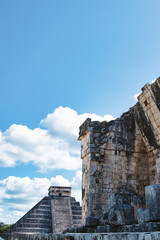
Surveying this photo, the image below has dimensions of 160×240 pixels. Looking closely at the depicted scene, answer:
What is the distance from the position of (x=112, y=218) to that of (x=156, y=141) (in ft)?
14.5

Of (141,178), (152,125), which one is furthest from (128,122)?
(141,178)

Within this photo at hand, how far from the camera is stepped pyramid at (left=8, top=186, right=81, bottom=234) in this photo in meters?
16.8

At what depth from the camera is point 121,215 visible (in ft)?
14.1

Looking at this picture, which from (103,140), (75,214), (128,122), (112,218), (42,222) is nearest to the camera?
(112,218)

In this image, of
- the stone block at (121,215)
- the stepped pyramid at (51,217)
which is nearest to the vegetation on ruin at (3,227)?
the stepped pyramid at (51,217)

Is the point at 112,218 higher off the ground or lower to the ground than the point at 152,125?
lower

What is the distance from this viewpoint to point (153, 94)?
26.0 ft

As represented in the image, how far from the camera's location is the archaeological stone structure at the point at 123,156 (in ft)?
25.8

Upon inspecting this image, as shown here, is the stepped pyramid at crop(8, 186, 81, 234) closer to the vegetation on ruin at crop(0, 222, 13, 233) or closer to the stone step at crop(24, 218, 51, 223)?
the stone step at crop(24, 218, 51, 223)

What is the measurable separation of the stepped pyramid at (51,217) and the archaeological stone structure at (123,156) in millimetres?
10015

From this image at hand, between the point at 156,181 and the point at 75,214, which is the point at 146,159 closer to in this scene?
the point at 156,181

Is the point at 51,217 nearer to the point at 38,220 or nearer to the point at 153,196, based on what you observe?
the point at 38,220

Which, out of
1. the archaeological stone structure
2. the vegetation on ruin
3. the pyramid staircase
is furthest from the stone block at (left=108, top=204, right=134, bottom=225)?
the vegetation on ruin

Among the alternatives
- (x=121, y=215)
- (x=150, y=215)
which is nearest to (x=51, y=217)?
(x=121, y=215)
